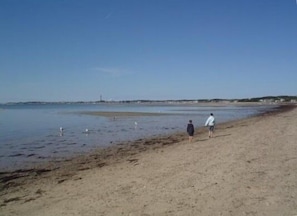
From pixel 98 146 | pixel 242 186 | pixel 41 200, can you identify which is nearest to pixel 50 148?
pixel 98 146

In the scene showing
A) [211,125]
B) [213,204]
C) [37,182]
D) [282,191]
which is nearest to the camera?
[213,204]

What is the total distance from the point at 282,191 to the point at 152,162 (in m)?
7.32

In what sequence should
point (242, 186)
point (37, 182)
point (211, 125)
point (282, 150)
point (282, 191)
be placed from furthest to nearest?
point (211, 125) → point (282, 150) → point (37, 182) → point (242, 186) → point (282, 191)

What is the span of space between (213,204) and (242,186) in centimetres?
165

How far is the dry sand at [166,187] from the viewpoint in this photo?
8133mm

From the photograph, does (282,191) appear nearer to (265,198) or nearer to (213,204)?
(265,198)

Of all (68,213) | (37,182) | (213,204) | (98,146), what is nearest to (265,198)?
(213,204)

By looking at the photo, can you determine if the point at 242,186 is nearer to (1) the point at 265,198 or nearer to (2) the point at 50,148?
(1) the point at 265,198

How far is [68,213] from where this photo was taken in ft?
27.5

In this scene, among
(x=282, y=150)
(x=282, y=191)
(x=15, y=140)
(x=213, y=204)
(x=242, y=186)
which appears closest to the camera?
(x=213, y=204)

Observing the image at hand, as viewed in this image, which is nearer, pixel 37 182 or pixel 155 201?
pixel 155 201

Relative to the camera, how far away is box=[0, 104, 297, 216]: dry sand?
813 centimetres

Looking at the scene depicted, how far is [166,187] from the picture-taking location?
10016 mm

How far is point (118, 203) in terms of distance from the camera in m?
8.88
